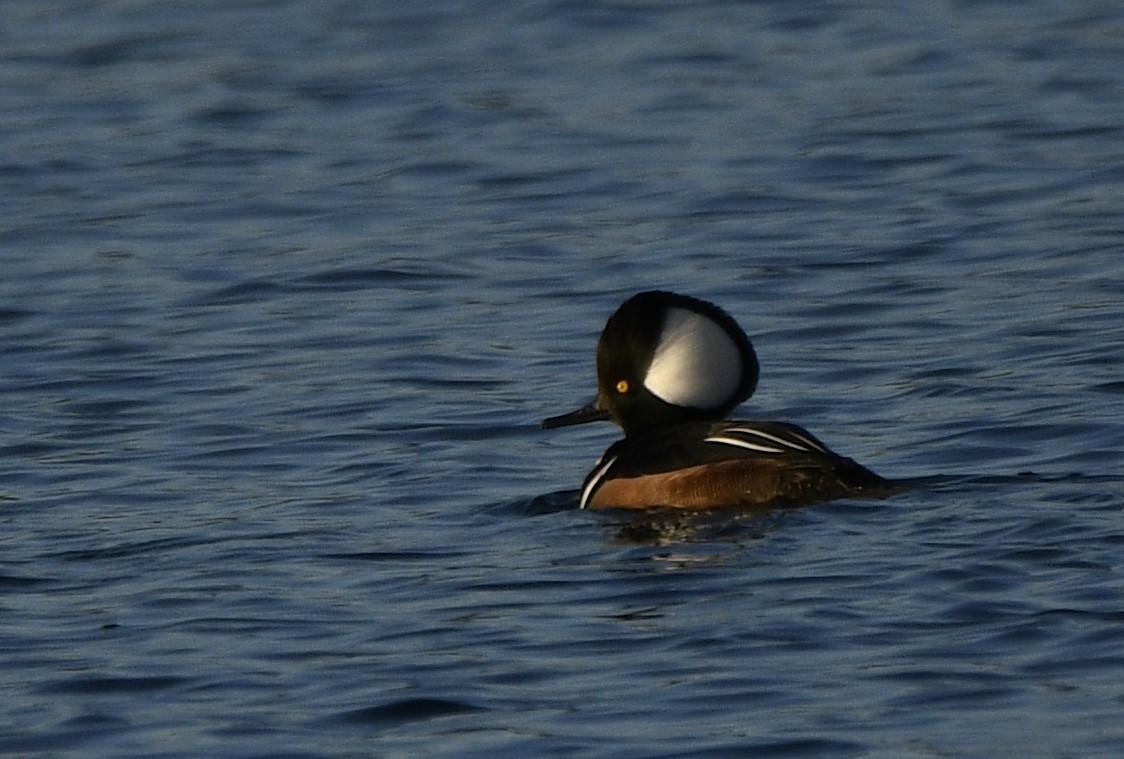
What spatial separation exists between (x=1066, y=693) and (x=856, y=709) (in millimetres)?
537

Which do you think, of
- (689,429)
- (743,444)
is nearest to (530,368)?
(689,429)

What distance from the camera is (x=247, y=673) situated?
7.18 m

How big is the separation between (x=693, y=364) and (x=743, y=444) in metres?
0.64

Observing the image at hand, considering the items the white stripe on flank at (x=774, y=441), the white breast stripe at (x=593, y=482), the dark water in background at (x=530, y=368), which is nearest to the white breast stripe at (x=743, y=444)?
the white stripe on flank at (x=774, y=441)

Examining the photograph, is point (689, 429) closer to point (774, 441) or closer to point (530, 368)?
point (774, 441)

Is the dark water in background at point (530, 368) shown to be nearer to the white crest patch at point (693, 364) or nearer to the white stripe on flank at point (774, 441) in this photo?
the white stripe on flank at point (774, 441)

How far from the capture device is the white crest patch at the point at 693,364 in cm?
944

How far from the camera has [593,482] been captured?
9.28 metres

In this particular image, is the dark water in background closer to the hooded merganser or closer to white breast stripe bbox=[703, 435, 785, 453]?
the hooded merganser

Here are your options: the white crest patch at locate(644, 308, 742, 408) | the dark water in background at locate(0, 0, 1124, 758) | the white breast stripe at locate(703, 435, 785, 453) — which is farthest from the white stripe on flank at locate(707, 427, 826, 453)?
the white crest patch at locate(644, 308, 742, 408)

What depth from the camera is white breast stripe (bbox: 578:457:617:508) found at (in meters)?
9.26

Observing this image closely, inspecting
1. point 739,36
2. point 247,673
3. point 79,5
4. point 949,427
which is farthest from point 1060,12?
point 247,673

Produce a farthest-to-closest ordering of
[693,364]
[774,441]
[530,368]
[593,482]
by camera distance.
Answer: [530,368]
[693,364]
[593,482]
[774,441]

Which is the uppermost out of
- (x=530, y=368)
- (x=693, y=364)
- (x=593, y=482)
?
(x=693, y=364)
